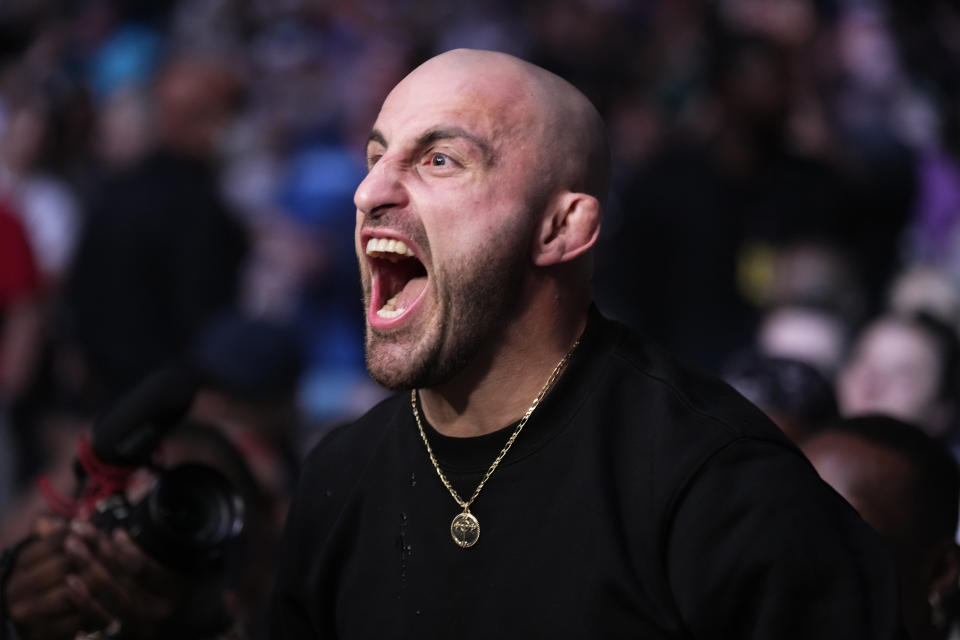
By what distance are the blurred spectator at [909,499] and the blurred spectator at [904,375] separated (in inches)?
66.8

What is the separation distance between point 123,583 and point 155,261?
13.0ft

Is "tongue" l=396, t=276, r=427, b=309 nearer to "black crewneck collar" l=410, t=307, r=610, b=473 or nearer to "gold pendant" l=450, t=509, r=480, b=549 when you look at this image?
"black crewneck collar" l=410, t=307, r=610, b=473

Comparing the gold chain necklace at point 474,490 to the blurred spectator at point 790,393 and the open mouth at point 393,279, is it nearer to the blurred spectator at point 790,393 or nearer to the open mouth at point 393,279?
the open mouth at point 393,279

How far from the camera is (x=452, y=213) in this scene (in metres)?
2.56

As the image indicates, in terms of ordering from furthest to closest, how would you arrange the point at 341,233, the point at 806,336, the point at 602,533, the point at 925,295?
the point at 341,233, the point at 925,295, the point at 806,336, the point at 602,533

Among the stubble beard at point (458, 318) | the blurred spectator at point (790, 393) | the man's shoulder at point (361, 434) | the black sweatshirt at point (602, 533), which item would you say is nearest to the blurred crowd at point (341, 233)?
the blurred spectator at point (790, 393)

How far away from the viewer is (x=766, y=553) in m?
2.27

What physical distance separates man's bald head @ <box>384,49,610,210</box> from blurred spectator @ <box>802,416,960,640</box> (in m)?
1.02

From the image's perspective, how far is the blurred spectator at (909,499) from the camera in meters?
3.24

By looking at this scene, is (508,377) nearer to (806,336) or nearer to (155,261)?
(806,336)

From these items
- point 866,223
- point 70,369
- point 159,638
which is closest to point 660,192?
point 866,223

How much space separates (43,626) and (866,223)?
4898mm

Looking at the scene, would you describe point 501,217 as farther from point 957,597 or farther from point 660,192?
point 660,192

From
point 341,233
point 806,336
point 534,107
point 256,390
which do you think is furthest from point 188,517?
point 341,233
